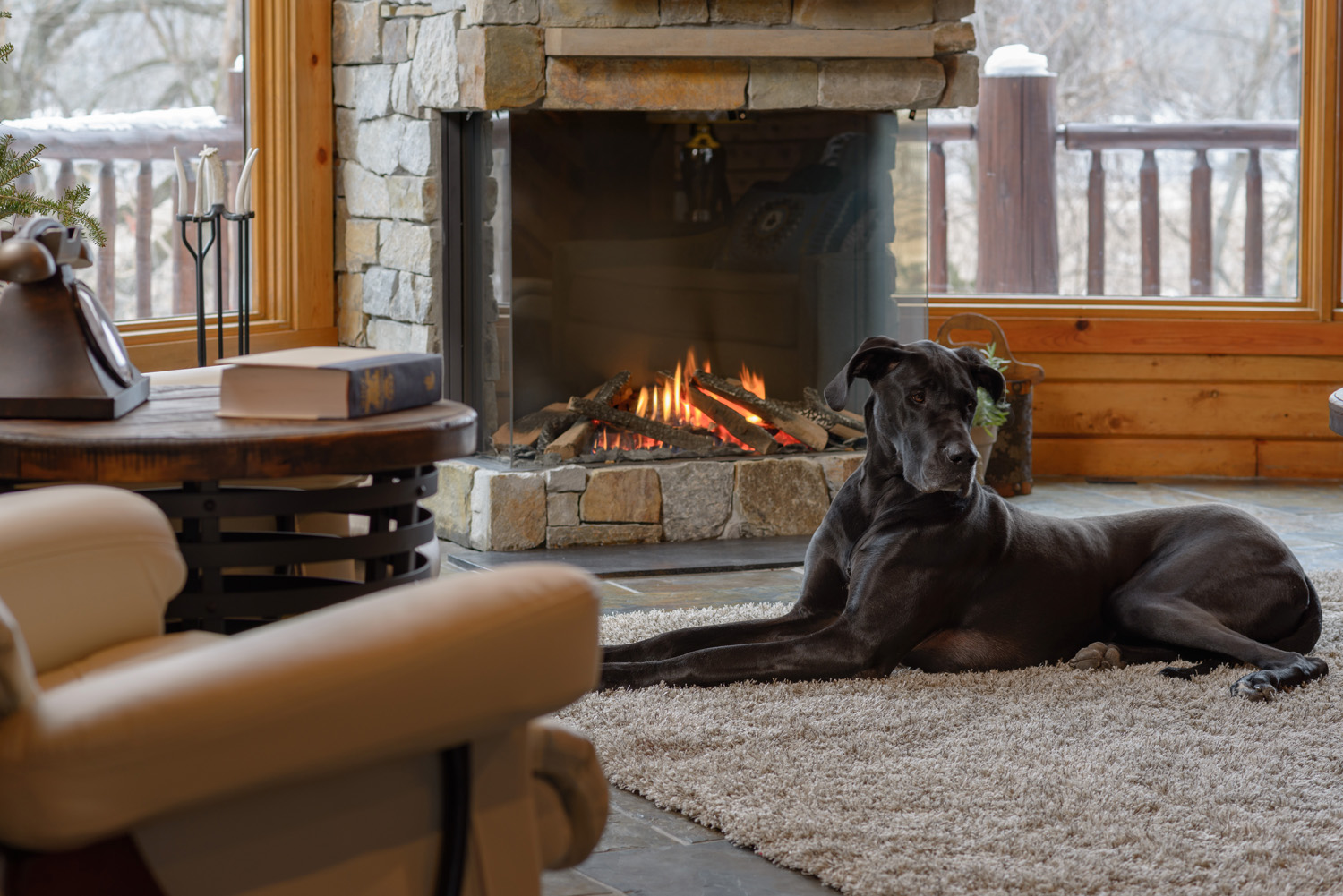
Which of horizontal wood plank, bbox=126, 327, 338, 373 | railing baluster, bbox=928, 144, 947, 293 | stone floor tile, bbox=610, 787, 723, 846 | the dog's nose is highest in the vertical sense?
railing baluster, bbox=928, 144, 947, 293

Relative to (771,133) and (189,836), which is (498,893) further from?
(771,133)

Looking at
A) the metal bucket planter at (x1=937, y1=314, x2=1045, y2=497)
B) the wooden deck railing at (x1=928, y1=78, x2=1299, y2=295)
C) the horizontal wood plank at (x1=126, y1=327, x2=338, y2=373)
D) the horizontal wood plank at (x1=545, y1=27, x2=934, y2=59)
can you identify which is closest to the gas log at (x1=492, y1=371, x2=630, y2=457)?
the horizontal wood plank at (x1=126, y1=327, x2=338, y2=373)

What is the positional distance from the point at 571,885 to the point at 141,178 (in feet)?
10.5

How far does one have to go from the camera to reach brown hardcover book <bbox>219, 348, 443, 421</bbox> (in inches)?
74.6

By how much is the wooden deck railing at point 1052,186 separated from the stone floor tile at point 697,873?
389 centimetres

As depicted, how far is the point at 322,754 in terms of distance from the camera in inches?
45.6

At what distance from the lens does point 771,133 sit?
175 inches

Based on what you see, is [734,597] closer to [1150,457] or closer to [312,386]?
[312,386]

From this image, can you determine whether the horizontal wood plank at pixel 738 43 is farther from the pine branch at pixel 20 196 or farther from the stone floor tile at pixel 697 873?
the stone floor tile at pixel 697 873

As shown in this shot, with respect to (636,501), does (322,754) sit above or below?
above

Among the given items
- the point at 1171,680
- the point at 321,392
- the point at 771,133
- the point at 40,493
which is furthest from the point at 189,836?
the point at 771,133

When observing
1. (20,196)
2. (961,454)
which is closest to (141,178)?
(20,196)

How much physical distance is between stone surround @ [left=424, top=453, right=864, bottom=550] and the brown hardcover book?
2.20 m

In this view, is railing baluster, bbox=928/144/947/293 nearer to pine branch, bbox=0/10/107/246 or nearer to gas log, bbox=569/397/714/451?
gas log, bbox=569/397/714/451
